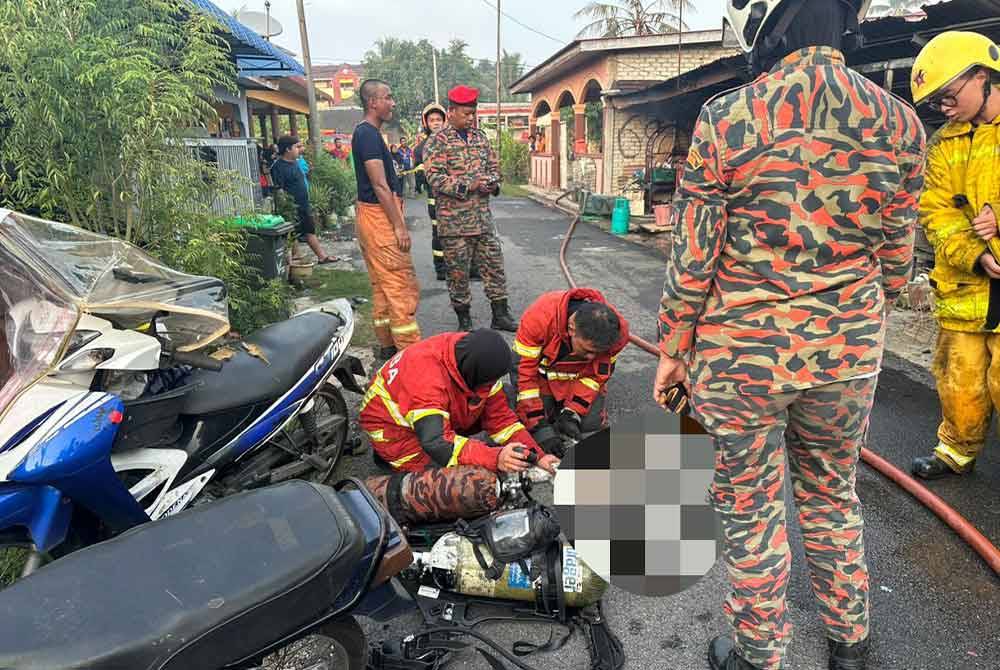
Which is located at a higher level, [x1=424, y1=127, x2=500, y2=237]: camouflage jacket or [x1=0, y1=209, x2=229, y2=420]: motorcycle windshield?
[x1=424, y1=127, x2=500, y2=237]: camouflage jacket

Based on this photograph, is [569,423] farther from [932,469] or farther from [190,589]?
[190,589]

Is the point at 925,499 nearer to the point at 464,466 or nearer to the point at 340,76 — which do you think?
the point at 464,466

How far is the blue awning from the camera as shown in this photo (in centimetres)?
661

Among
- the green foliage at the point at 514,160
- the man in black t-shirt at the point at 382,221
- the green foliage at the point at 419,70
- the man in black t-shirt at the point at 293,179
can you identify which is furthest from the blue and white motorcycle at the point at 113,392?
the green foliage at the point at 419,70

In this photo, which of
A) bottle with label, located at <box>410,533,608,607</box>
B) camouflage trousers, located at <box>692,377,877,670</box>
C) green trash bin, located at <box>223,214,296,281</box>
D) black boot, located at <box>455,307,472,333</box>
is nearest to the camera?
camouflage trousers, located at <box>692,377,877,670</box>

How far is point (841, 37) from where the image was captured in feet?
5.42

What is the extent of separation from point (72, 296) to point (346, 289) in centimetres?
548

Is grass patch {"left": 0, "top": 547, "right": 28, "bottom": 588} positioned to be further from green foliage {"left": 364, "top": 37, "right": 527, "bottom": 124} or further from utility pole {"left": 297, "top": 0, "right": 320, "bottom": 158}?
green foliage {"left": 364, "top": 37, "right": 527, "bottom": 124}

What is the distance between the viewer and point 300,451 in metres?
3.17

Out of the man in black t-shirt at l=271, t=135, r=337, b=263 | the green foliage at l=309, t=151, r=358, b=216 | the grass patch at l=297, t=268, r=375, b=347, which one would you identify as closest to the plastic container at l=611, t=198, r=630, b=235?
the green foliage at l=309, t=151, r=358, b=216

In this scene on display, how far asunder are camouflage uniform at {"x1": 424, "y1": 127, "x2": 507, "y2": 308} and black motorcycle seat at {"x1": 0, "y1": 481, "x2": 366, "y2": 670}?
3943mm

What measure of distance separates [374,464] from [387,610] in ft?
5.13

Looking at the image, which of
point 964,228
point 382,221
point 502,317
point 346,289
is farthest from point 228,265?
point 964,228

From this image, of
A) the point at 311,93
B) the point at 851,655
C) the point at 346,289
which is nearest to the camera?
the point at 851,655
